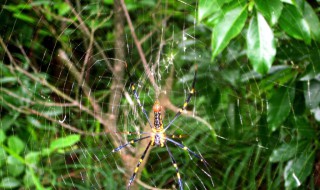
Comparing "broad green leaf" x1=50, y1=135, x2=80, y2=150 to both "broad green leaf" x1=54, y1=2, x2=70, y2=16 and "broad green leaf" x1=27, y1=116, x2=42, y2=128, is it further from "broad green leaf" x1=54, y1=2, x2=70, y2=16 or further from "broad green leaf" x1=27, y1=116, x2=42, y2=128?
"broad green leaf" x1=54, y1=2, x2=70, y2=16

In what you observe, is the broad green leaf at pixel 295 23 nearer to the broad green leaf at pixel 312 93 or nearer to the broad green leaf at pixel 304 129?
the broad green leaf at pixel 312 93

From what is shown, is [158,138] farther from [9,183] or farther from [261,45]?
[9,183]

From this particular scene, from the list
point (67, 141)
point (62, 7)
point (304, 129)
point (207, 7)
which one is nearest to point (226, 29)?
point (207, 7)

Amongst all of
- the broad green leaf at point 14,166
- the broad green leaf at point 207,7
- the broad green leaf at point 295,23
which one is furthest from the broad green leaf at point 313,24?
the broad green leaf at point 14,166

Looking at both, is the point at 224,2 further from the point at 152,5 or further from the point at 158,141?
the point at 152,5

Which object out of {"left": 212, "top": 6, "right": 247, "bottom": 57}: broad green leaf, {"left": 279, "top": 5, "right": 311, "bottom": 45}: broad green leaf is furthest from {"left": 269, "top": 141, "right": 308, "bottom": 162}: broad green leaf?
{"left": 212, "top": 6, "right": 247, "bottom": 57}: broad green leaf
